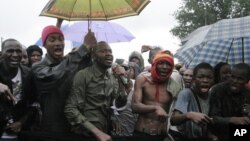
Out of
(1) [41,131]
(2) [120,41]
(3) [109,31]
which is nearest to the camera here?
(1) [41,131]

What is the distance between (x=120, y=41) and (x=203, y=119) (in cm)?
432

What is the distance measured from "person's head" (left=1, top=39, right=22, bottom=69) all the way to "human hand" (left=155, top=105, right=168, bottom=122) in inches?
63.1

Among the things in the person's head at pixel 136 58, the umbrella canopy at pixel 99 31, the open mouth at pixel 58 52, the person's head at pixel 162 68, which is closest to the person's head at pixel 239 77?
the person's head at pixel 162 68

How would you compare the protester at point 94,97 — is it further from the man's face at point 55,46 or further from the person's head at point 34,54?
the person's head at point 34,54

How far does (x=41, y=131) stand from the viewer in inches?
188

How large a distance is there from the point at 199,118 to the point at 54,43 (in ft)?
5.69

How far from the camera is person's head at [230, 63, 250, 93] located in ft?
15.8

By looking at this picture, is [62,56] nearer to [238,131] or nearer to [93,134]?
[93,134]

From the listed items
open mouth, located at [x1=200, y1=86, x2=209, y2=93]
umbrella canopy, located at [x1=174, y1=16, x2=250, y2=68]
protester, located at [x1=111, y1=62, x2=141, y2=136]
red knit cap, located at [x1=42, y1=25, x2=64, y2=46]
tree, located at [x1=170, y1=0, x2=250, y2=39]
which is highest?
tree, located at [x1=170, y1=0, x2=250, y2=39]

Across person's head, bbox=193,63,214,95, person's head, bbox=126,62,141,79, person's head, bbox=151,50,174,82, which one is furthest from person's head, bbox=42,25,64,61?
person's head, bbox=126,62,141,79

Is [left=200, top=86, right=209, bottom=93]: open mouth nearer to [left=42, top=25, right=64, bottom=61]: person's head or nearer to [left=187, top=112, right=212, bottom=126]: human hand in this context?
[left=187, top=112, right=212, bottom=126]: human hand

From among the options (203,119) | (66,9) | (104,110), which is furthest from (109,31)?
(203,119)

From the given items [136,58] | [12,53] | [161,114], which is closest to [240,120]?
[161,114]

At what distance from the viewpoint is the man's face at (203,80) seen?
15.7 ft
